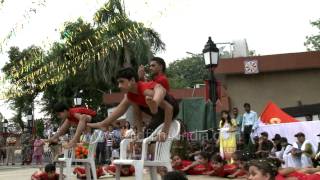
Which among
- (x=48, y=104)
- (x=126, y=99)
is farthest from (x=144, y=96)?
(x=48, y=104)

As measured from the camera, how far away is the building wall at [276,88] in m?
20.3

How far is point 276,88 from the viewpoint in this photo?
20.7 meters

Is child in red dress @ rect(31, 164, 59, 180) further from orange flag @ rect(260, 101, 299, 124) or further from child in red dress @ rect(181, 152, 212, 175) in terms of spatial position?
orange flag @ rect(260, 101, 299, 124)

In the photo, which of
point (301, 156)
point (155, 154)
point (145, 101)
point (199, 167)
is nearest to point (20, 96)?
point (199, 167)

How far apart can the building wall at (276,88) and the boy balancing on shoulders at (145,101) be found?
15145 mm

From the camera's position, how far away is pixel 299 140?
37.8 feet

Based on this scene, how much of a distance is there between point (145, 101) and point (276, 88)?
15656 millimetres

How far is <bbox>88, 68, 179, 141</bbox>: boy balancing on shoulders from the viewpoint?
18.1ft

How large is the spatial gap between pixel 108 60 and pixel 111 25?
76.2ft

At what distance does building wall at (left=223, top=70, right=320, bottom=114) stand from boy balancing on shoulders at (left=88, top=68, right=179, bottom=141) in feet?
49.7

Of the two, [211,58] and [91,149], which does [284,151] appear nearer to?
[211,58]

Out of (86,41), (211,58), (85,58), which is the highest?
(211,58)

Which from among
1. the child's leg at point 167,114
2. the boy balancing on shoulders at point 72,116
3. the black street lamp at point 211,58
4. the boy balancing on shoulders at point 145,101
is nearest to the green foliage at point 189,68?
the black street lamp at point 211,58

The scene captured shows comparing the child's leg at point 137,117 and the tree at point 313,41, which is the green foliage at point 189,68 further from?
the child's leg at point 137,117
